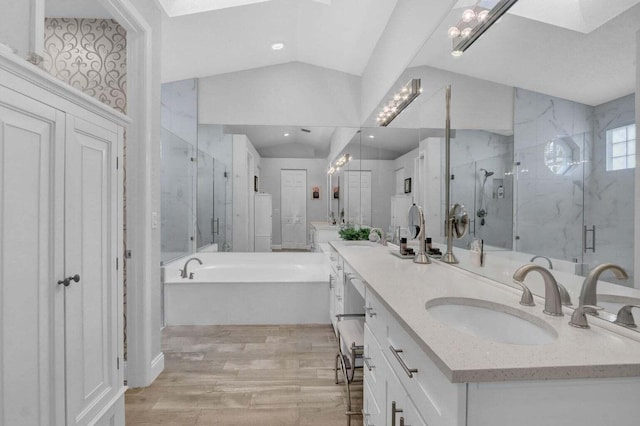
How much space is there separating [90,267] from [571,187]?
5.90 ft

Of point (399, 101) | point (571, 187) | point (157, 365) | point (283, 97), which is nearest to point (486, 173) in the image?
point (571, 187)

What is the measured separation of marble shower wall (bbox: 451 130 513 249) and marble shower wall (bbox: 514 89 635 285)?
73mm

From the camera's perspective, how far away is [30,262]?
1.00m

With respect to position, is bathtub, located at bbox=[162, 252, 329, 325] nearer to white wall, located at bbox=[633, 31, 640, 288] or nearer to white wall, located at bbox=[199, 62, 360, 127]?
white wall, located at bbox=[199, 62, 360, 127]

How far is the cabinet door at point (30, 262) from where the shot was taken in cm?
90

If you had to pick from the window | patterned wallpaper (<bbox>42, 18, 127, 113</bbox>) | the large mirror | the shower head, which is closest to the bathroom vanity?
the large mirror

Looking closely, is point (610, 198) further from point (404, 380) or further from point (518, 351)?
point (404, 380)

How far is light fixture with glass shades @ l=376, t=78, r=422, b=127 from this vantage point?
2.38m

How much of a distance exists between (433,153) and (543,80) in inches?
38.6

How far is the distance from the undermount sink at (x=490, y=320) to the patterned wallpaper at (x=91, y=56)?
2.48 metres

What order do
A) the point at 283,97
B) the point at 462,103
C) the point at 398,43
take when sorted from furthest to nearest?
1. the point at 283,97
2. the point at 398,43
3. the point at 462,103

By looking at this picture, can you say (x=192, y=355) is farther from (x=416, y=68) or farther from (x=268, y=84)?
(x=268, y=84)

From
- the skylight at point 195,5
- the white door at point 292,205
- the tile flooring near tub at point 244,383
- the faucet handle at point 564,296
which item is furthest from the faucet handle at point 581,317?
the white door at point 292,205

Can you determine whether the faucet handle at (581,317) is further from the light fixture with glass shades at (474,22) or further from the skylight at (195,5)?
the skylight at (195,5)
